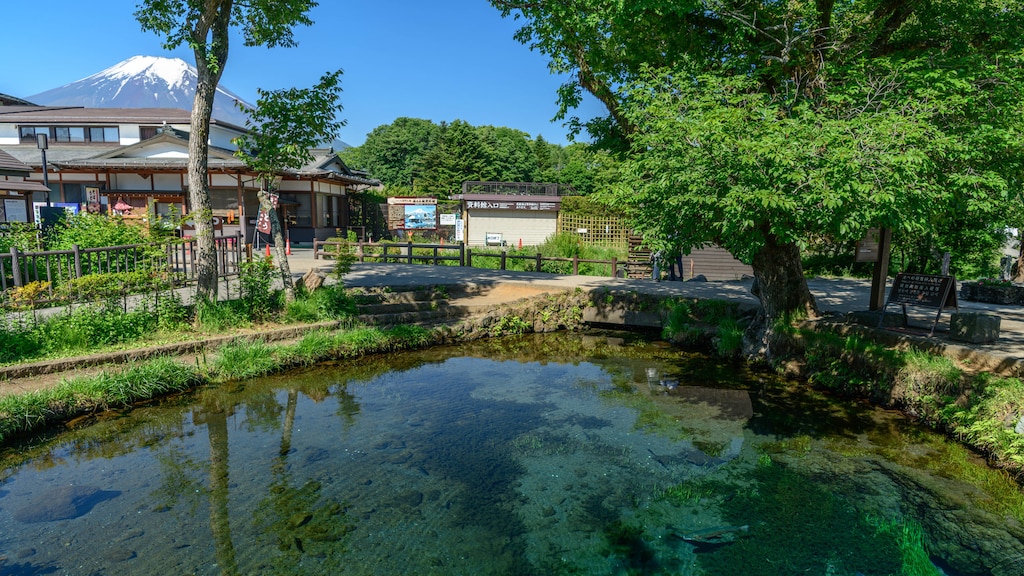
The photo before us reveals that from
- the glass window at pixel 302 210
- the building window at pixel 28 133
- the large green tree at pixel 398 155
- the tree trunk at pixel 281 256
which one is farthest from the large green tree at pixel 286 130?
the large green tree at pixel 398 155

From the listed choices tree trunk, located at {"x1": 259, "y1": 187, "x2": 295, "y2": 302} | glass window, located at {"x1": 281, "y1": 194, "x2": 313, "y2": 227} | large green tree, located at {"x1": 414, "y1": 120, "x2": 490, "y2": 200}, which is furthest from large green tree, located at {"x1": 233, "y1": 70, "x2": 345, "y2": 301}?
large green tree, located at {"x1": 414, "y1": 120, "x2": 490, "y2": 200}

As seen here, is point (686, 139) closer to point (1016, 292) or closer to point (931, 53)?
point (931, 53)

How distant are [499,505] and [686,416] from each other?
356 cm

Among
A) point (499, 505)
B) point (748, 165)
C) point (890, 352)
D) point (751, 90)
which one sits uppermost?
point (751, 90)

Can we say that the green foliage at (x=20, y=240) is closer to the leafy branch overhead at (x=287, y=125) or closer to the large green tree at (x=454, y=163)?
the leafy branch overhead at (x=287, y=125)

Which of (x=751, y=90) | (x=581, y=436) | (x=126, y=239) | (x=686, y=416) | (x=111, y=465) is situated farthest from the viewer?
(x=126, y=239)

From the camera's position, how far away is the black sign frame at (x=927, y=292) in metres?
8.32

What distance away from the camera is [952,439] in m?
7.04

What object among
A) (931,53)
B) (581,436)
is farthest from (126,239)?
(931,53)

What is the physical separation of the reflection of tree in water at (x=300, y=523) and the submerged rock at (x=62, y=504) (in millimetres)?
1520

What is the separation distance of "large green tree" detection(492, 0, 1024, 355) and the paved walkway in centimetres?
207

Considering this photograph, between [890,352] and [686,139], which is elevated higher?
[686,139]

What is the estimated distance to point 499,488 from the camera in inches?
232

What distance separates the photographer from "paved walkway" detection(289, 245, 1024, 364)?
31.0 feet
